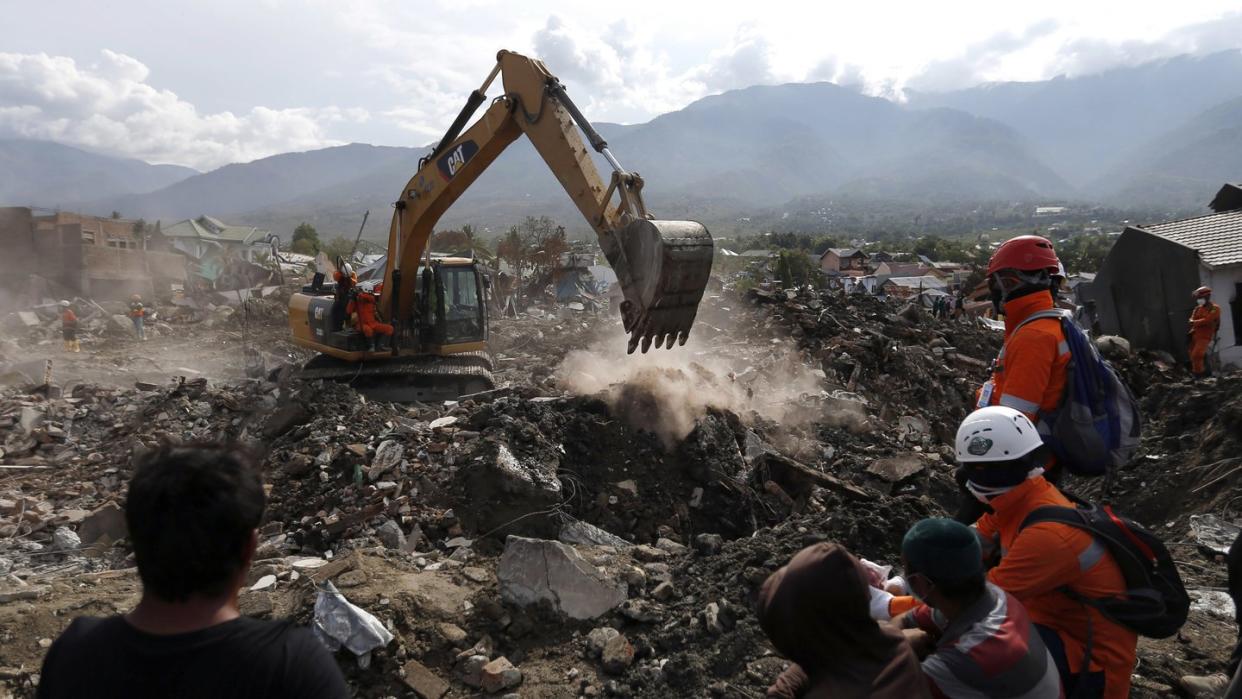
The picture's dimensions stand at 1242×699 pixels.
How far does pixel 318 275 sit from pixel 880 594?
10510 millimetres

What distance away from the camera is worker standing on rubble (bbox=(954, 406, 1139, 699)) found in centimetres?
217

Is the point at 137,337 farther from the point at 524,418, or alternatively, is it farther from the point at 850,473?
→ the point at 850,473

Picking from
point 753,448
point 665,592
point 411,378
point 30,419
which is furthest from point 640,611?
point 30,419

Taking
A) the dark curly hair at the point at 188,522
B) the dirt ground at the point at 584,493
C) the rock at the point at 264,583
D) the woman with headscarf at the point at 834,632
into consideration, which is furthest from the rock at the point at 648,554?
the dark curly hair at the point at 188,522

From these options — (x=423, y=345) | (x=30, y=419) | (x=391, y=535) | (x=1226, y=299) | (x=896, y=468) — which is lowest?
(x=30, y=419)

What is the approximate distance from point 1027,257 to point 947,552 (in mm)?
1612

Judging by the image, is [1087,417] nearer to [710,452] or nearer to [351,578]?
[351,578]

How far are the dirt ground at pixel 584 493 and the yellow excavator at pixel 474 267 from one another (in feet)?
2.70

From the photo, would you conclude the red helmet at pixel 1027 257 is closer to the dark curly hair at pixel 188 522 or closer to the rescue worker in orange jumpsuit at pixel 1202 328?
the dark curly hair at pixel 188 522

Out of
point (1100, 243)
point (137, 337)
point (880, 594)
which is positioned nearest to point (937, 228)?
point (1100, 243)

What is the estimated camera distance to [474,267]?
1077 cm

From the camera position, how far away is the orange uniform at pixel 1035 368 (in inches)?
111

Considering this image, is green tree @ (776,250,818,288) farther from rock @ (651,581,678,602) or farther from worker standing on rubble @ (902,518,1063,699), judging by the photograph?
worker standing on rubble @ (902,518,1063,699)

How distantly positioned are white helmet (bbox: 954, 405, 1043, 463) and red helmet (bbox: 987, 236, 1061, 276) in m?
0.87
